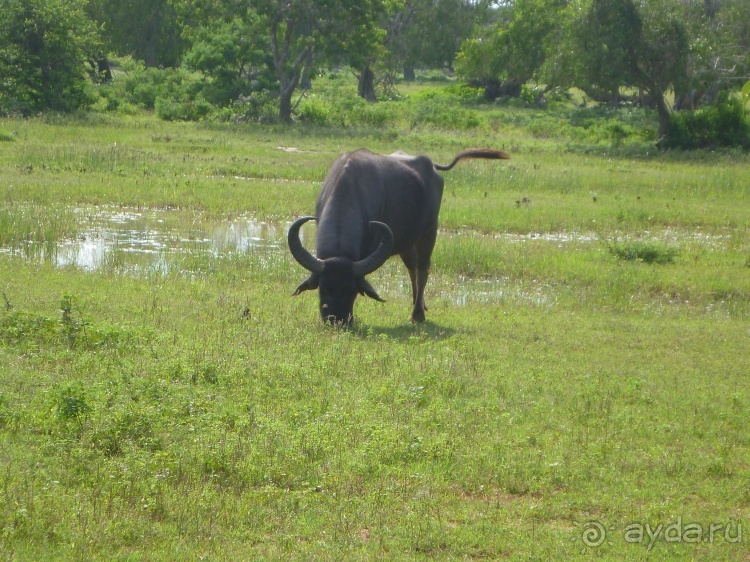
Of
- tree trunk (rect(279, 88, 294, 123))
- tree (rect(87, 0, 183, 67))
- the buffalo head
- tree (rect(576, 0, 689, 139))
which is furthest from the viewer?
tree (rect(87, 0, 183, 67))

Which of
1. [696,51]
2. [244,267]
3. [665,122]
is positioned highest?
[696,51]

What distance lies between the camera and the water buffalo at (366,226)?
911 cm

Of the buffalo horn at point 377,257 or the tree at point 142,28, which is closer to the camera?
the buffalo horn at point 377,257

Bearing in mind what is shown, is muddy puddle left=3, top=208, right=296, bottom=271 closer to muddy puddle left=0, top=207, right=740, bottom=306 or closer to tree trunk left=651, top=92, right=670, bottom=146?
muddy puddle left=0, top=207, right=740, bottom=306

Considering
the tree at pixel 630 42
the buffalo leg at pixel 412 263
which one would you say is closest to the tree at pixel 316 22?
the tree at pixel 630 42

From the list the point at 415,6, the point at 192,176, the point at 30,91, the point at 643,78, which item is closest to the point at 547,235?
the point at 192,176

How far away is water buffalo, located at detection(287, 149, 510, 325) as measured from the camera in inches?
359

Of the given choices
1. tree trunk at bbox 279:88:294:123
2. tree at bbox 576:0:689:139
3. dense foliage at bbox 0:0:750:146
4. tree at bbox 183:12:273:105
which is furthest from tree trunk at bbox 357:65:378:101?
tree at bbox 576:0:689:139

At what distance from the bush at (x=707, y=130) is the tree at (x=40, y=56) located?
17177 mm

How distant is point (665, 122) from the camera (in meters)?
28.8

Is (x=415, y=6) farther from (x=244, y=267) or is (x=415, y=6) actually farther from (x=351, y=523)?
(x=351, y=523)

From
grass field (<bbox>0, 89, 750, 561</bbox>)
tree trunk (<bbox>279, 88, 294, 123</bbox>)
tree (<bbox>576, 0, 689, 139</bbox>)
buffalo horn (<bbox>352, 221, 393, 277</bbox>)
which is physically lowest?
grass field (<bbox>0, 89, 750, 561</bbox>)

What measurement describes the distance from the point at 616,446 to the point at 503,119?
30605mm

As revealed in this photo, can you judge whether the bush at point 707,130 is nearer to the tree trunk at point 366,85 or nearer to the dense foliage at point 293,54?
the dense foliage at point 293,54
